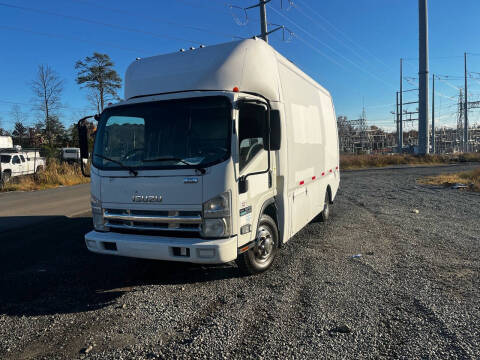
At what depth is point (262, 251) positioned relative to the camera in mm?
4836

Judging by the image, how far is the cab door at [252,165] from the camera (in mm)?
4180

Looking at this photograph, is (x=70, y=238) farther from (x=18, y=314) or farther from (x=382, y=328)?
(x=382, y=328)

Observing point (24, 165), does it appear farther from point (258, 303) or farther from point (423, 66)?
point (423, 66)

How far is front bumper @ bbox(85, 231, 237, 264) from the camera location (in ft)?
12.8

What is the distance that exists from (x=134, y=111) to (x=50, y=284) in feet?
8.50

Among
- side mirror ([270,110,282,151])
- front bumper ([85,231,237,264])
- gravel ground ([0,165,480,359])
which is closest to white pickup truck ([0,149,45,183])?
gravel ground ([0,165,480,359])

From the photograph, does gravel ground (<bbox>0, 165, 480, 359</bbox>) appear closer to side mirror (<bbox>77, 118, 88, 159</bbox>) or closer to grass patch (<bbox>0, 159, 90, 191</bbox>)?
side mirror (<bbox>77, 118, 88, 159</bbox>)

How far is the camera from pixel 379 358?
111 inches

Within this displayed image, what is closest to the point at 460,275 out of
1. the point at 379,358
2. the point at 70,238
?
the point at 379,358

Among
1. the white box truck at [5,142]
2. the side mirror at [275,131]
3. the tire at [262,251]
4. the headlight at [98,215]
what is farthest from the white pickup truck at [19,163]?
the side mirror at [275,131]

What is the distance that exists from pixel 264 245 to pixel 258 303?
1.02 m

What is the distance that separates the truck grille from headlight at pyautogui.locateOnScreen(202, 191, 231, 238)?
0.31 feet

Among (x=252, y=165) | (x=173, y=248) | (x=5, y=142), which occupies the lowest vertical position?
(x=173, y=248)

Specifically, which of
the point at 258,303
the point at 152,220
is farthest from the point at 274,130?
the point at 258,303
